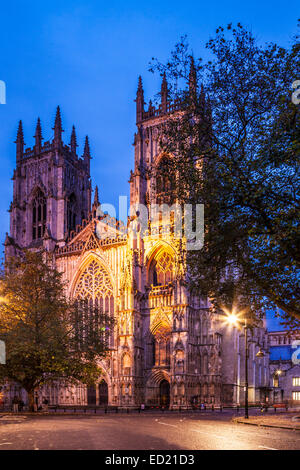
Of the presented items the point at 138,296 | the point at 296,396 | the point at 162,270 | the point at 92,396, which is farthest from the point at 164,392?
the point at 296,396

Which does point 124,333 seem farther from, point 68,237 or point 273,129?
point 273,129

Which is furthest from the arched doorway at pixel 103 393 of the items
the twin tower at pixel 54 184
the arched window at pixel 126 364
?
the twin tower at pixel 54 184

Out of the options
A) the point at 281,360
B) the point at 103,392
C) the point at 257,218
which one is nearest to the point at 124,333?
the point at 103,392

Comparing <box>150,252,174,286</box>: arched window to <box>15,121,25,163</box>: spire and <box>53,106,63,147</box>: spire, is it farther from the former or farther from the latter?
<box>15,121,25,163</box>: spire

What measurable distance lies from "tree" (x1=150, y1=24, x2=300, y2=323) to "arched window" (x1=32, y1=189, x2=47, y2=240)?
3680 centimetres

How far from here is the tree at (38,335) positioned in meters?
27.6

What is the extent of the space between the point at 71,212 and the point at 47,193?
3351 millimetres

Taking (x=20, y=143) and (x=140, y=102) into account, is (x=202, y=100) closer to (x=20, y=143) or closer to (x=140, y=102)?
(x=140, y=102)

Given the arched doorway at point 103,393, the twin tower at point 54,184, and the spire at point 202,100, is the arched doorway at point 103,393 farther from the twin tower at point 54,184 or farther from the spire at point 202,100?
the spire at point 202,100

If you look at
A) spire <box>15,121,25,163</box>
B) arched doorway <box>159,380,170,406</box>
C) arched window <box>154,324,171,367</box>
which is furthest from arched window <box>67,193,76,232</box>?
arched doorway <box>159,380,170,406</box>

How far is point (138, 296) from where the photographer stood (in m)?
43.3

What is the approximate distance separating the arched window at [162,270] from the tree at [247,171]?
2336 centimetres

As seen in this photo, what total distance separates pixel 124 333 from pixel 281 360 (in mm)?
30795

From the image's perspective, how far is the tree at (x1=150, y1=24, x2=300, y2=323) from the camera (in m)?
16.2
